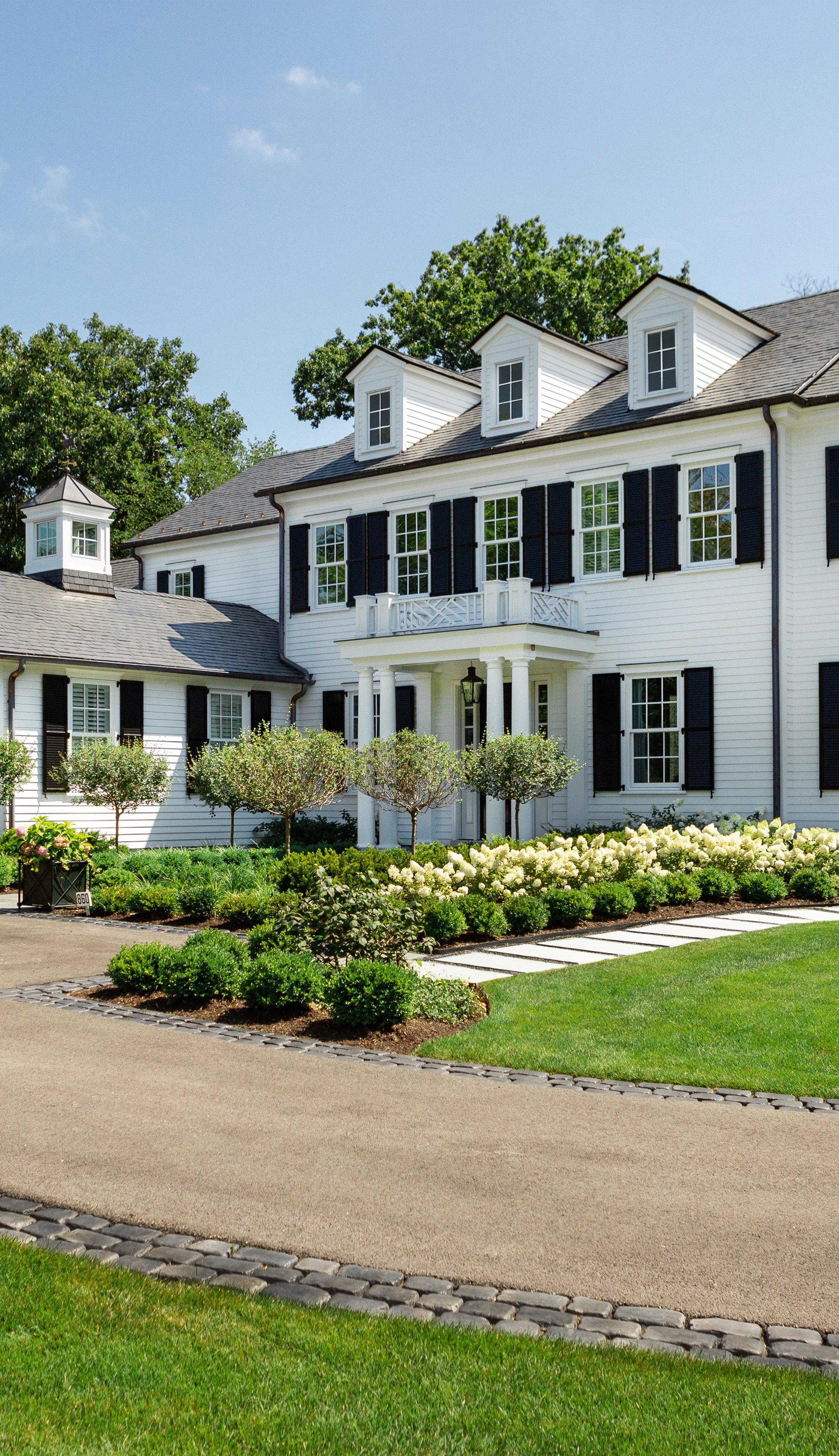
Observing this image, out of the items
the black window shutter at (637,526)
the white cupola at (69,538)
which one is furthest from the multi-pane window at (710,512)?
the white cupola at (69,538)

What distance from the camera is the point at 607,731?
2119 centimetres

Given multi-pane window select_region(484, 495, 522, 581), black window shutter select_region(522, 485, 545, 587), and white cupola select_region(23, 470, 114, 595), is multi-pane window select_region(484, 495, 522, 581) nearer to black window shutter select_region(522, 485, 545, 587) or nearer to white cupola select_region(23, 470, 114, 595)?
black window shutter select_region(522, 485, 545, 587)

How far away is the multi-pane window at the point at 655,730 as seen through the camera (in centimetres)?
2061

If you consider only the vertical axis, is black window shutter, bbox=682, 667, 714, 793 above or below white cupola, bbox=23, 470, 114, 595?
below

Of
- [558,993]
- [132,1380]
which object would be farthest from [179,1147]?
[558,993]

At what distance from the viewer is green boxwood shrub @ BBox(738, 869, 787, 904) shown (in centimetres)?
1478

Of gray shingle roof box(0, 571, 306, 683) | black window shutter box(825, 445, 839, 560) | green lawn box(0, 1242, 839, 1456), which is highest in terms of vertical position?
black window shutter box(825, 445, 839, 560)

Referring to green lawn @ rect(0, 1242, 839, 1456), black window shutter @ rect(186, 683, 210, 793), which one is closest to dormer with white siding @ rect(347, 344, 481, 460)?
black window shutter @ rect(186, 683, 210, 793)

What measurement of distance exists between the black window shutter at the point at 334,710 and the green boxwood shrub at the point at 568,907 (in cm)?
1228

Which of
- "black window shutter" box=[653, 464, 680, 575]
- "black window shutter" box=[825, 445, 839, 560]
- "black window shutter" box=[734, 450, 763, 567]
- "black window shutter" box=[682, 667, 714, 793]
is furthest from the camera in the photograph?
"black window shutter" box=[653, 464, 680, 575]

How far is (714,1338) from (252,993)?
560cm

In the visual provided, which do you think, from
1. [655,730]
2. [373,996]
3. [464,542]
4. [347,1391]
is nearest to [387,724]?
[464,542]

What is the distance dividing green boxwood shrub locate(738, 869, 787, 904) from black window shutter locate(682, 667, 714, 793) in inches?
192

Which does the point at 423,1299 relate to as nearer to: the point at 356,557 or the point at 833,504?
the point at 833,504
